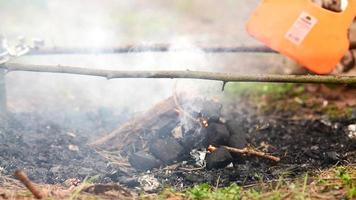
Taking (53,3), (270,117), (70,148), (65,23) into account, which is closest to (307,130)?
(270,117)

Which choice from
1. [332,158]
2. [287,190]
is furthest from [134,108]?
[287,190]

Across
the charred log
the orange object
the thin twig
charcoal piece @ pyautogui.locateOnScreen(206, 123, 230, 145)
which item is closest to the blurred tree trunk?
the thin twig

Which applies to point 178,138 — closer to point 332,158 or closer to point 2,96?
point 332,158

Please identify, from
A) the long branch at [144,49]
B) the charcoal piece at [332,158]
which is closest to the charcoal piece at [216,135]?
the charcoal piece at [332,158]

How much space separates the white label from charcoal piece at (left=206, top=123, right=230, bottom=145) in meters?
1.09

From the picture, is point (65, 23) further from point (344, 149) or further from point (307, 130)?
point (344, 149)

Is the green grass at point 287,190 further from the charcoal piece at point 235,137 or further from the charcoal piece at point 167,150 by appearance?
the charcoal piece at point 235,137

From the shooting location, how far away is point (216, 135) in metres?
4.49

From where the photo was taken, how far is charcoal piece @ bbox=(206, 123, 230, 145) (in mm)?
4484

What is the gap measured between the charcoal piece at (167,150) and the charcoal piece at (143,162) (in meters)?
0.07

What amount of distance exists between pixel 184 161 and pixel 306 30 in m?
1.63

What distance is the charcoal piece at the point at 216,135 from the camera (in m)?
4.48

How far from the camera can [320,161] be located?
4.36m

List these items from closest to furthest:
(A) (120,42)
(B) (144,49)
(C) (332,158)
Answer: (C) (332,158), (B) (144,49), (A) (120,42)
